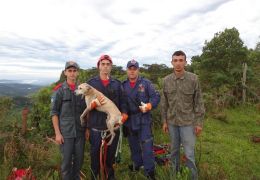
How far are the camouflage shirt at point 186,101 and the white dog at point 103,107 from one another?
97 cm

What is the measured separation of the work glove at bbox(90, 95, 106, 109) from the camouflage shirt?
122cm

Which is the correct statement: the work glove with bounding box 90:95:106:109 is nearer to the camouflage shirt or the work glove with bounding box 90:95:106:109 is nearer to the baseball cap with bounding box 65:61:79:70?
the baseball cap with bounding box 65:61:79:70

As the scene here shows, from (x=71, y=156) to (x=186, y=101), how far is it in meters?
2.04

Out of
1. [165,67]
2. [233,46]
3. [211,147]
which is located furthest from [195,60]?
[211,147]

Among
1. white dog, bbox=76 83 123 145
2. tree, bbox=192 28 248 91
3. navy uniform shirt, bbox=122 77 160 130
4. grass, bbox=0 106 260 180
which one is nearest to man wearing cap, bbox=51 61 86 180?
white dog, bbox=76 83 123 145

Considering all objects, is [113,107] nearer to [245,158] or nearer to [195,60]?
[245,158]

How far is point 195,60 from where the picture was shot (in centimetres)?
2161

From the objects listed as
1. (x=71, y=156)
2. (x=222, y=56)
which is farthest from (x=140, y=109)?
(x=222, y=56)

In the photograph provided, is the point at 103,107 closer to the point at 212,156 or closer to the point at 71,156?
the point at 71,156

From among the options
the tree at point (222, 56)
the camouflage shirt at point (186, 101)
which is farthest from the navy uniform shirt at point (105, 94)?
the tree at point (222, 56)

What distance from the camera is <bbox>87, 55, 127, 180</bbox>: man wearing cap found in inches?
179

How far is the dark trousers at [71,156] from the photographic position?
445cm

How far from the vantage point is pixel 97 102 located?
4266 mm

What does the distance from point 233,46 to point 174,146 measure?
617 inches
